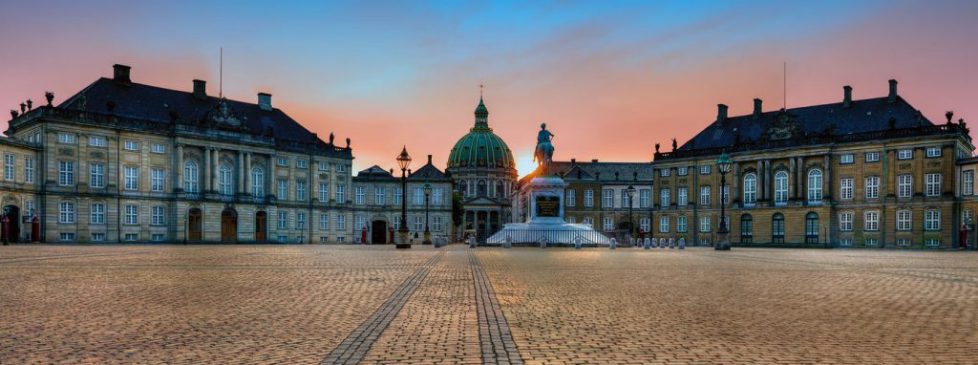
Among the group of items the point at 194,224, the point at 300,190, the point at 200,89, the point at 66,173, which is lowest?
the point at 194,224

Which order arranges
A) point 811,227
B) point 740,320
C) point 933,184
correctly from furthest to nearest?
1. point 811,227
2. point 933,184
3. point 740,320

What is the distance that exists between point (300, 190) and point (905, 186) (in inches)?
2247

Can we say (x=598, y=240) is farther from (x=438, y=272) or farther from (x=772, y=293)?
(x=772, y=293)

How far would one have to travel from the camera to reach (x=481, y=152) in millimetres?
163625

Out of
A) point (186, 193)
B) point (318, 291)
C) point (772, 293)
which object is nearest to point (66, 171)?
point (186, 193)

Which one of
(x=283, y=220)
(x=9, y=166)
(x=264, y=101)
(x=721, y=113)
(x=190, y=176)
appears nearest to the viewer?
(x=9, y=166)

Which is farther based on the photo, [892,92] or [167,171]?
[892,92]

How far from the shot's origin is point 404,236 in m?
40.8

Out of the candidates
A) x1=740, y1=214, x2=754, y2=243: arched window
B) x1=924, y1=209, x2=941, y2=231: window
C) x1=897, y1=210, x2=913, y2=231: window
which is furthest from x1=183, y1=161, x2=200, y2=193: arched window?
x1=924, y1=209, x2=941, y2=231: window

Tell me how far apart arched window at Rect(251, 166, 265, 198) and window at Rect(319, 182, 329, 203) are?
24.9 ft

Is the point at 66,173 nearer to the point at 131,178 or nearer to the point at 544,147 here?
the point at 131,178

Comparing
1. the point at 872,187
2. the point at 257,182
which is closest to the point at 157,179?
the point at 257,182

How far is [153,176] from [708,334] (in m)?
62.1

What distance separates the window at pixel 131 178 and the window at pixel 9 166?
9.27 metres
